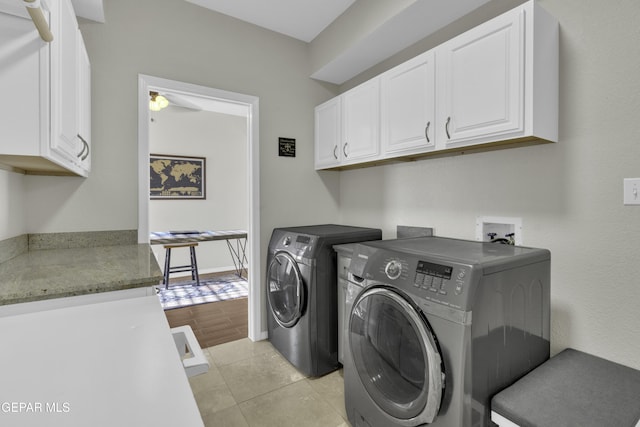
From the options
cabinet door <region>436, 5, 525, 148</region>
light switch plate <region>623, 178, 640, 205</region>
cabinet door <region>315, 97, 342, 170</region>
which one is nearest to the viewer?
light switch plate <region>623, 178, 640, 205</region>

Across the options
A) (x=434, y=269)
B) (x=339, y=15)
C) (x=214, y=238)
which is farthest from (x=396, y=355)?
(x=214, y=238)

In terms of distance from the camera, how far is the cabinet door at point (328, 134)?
106 inches

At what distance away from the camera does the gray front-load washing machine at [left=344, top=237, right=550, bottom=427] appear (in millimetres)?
1168

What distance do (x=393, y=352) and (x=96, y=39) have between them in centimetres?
260

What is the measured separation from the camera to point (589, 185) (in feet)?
4.89

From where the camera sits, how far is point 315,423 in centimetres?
177

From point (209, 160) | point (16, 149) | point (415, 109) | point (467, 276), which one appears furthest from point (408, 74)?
point (209, 160)

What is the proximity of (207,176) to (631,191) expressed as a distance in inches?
194

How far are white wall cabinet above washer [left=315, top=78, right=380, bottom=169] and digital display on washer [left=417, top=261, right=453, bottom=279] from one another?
1.17 metres

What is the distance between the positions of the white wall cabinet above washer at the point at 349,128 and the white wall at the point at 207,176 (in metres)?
2.77

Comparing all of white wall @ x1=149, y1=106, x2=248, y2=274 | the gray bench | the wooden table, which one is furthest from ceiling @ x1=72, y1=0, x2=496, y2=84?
white wall @ x1=149, y1=106, x2=248, y2=274

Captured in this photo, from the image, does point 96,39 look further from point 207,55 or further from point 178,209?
point 178,209

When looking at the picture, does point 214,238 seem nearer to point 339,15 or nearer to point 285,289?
point 285,289

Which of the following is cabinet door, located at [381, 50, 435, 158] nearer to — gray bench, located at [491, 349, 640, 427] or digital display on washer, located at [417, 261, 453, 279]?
digital display on washer, located at [417, 261, 453, 279]
